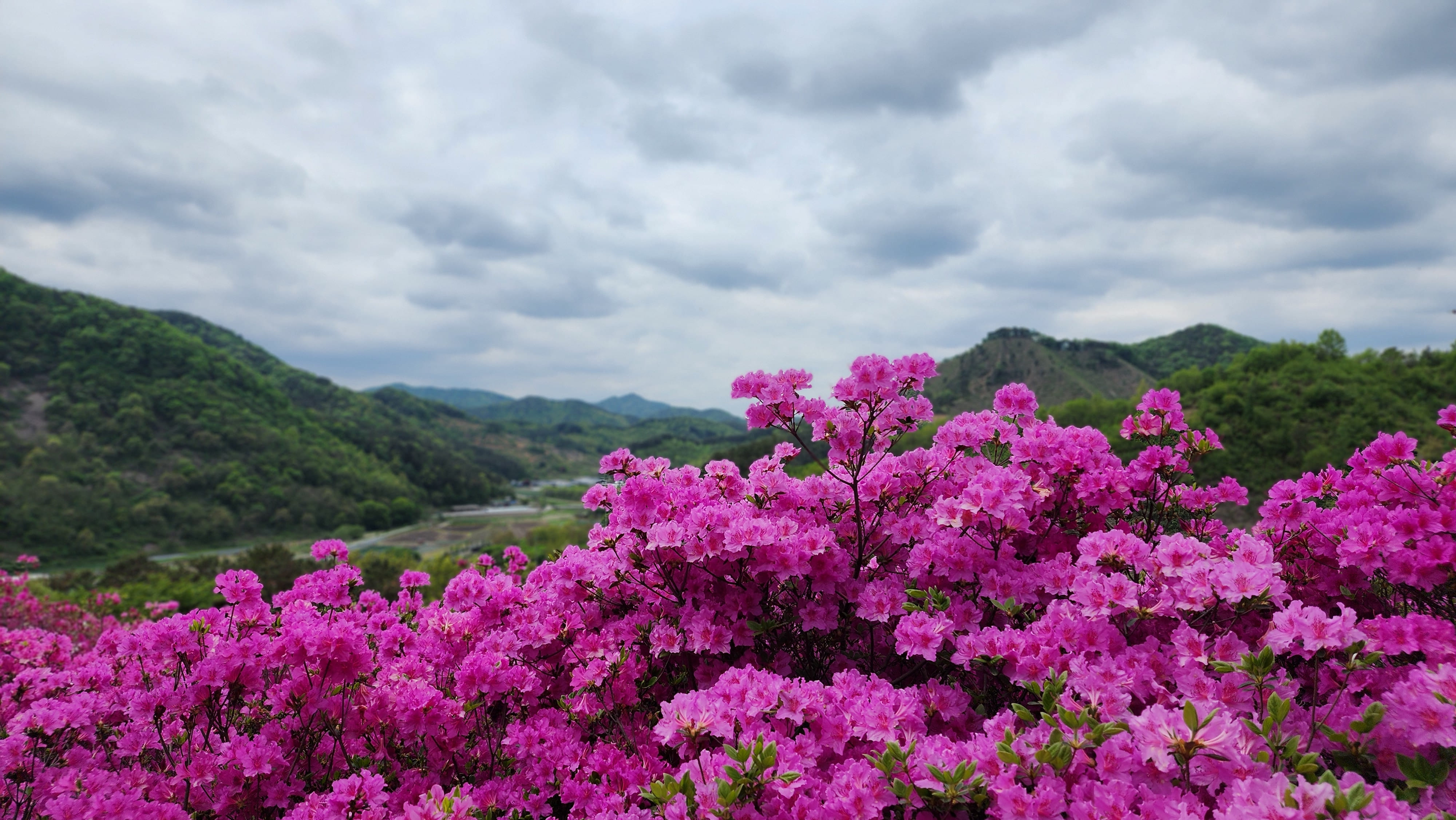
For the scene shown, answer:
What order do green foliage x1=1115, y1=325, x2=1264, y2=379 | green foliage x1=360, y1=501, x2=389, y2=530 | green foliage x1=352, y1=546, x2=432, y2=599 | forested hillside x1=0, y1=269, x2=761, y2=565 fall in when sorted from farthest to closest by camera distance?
green foliage x1=1115, y1=325, x2=1264, y2=379 < green foliage x1=360, y1=501, x2=389, y2=530 < forested hillside x1=0, y1=269, x2=761, y2=565 < green foliage x1=352, y1=546, x2=432, y2=599

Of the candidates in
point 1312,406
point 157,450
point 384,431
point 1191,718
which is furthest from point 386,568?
point 384,431

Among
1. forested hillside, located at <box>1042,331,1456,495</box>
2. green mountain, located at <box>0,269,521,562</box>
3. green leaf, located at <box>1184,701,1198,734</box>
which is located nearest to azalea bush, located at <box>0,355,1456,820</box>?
green leaf, located at <box>1184,701,1198,734</box>

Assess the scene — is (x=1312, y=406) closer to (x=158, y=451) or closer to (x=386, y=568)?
(x=386, y=568)

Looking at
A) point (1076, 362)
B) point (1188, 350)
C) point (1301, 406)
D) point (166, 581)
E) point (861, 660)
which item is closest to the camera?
point (861, 660)

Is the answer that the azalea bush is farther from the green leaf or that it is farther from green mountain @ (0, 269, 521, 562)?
green mountain @ (0, 269, 521, 562)

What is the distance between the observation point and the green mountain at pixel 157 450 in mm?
78812

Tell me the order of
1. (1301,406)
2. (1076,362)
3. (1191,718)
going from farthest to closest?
1. (1076,362)
2. (1301,406)
3. (1191,718)

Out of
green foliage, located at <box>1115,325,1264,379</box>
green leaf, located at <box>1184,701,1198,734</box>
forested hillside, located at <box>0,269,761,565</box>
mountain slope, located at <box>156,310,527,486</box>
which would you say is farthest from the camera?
green foliage, located at <box>1115,325,1264,379</box>

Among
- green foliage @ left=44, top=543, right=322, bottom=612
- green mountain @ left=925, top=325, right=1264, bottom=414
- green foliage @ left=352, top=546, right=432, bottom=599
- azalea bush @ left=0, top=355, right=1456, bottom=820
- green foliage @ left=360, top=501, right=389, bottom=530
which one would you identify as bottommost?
green foliage @ left=360, top=501, right=389, bottom=530

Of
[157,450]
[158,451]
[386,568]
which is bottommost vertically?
[386,568]

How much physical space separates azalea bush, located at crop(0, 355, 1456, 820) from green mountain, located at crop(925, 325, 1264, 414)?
375 ft

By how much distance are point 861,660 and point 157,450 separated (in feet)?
413

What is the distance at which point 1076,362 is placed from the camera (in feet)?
449

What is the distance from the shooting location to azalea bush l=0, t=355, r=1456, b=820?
209 cm
